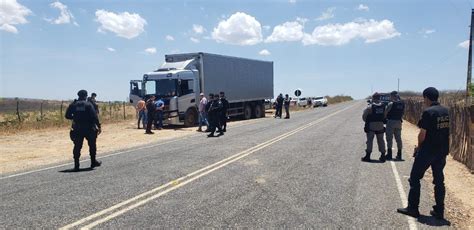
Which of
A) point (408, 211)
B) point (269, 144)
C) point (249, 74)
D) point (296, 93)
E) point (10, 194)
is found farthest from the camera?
point (296, 93)

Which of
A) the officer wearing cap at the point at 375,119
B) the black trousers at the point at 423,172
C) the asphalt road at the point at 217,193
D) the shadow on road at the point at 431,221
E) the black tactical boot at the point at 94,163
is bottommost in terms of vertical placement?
the shadow on road at the point at 431,221

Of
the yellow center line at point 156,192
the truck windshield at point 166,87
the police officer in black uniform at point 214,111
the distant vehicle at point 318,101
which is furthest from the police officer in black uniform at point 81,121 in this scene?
the distant vehicle at point 318,101

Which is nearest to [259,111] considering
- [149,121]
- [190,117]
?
[190,117]

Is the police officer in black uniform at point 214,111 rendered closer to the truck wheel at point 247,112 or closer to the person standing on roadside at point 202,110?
the person standing on roadside at point 202,110

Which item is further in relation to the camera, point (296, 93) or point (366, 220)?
point (296, 93)

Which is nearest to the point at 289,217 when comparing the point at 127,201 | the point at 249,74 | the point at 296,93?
the point at 127,201

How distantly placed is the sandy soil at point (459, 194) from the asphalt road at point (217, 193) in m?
0.36

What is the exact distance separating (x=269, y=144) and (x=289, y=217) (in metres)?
8.72

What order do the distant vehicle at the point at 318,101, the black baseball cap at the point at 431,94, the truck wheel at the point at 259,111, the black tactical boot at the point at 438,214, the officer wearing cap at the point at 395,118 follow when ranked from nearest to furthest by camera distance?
the black tactical boot at the point at 438,214, the black baseball cap at the point at 431,94, the officer wearing cap at the point at 395,118, the truck wheel at the point at 259,111, the distant vehicle at the point at 318,101

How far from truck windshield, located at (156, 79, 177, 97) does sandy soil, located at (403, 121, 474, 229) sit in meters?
14.8

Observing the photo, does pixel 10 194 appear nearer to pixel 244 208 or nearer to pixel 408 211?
pixel 244 208

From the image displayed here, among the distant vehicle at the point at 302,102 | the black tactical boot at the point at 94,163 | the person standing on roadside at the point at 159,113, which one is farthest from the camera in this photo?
the distant vehicle at the point at 302,102

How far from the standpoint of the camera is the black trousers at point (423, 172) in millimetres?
6273

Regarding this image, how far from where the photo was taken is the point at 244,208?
645cm
